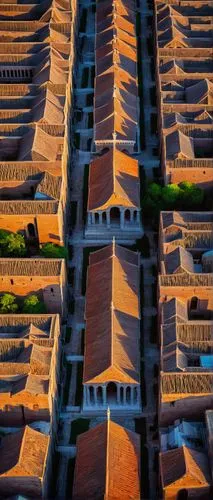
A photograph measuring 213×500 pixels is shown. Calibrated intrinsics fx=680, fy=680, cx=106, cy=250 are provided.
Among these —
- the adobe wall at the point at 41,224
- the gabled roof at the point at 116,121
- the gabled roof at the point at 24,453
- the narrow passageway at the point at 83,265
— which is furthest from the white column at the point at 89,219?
the gabled roof at the point at 24,453

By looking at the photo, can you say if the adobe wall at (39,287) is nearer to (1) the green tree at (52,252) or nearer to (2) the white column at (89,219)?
(1) the green tree at (52,252)

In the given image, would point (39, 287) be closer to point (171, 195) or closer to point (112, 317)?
point (112, 317)

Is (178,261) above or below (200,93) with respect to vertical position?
below

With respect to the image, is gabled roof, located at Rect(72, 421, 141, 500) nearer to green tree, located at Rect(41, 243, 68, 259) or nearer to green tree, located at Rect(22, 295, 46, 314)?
green tree, located at Rect(22, 295, 46, 314)

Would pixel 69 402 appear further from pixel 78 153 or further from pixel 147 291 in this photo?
pixel 78 153

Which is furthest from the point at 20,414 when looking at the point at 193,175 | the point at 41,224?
the point at 193,175

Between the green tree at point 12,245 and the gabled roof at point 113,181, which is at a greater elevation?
the gabled roof at point 113,181


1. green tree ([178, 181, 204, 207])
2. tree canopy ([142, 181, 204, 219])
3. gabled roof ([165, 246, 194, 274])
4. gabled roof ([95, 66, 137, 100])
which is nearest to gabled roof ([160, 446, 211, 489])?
gabled roof ([165, 246, 194, 274])

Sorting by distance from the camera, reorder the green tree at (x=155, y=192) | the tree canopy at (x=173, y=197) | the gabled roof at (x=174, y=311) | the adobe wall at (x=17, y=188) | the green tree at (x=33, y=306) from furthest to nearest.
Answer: the green tree at (x=155, y=192) < the adobe wall at (x=17, y=188) < the tree canopy at (x=173, y=197) < the green tree at (x=33, y=306) < the gabled roof at (x=174, y=311)

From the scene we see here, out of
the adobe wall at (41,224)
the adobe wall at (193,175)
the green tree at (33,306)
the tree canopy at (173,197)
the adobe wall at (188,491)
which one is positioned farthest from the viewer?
the adobe wall at (193,175)
